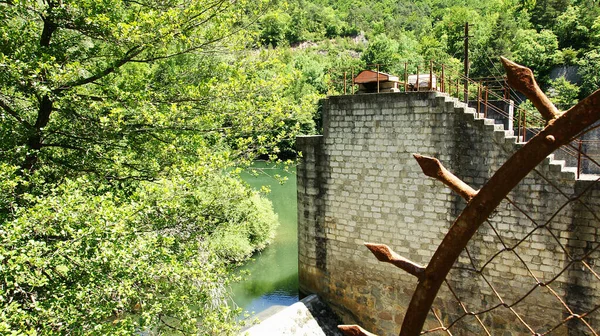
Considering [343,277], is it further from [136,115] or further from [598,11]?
[598,11]

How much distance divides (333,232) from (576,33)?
86.1 ft

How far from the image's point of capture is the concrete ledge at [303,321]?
7.84m

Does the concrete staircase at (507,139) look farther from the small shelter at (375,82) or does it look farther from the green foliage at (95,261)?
the green foliage at (95,261)

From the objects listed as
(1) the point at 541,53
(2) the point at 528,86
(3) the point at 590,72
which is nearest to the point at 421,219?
(2) the point at 528,86

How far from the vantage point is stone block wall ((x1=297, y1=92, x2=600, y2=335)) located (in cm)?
653

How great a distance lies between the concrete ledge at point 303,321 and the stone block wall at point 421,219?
0.83 feet

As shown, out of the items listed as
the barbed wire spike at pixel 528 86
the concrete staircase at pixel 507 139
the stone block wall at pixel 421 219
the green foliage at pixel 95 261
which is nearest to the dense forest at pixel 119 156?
the green foliage at pixel 95 261

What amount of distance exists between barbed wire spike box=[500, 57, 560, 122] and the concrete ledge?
7120 mm

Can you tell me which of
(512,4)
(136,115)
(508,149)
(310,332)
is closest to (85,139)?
(136,115)

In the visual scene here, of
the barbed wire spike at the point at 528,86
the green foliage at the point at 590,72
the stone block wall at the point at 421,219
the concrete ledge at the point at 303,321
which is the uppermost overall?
the green foliage at the point at 590,72

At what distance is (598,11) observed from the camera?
2705cm

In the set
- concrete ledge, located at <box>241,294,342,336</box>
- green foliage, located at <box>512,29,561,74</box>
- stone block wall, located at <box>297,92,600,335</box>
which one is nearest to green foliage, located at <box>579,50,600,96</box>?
green foliage, located at <box>512,29,561,74</box>

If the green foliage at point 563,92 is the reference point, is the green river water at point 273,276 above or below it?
below

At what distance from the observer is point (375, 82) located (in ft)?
27.2
